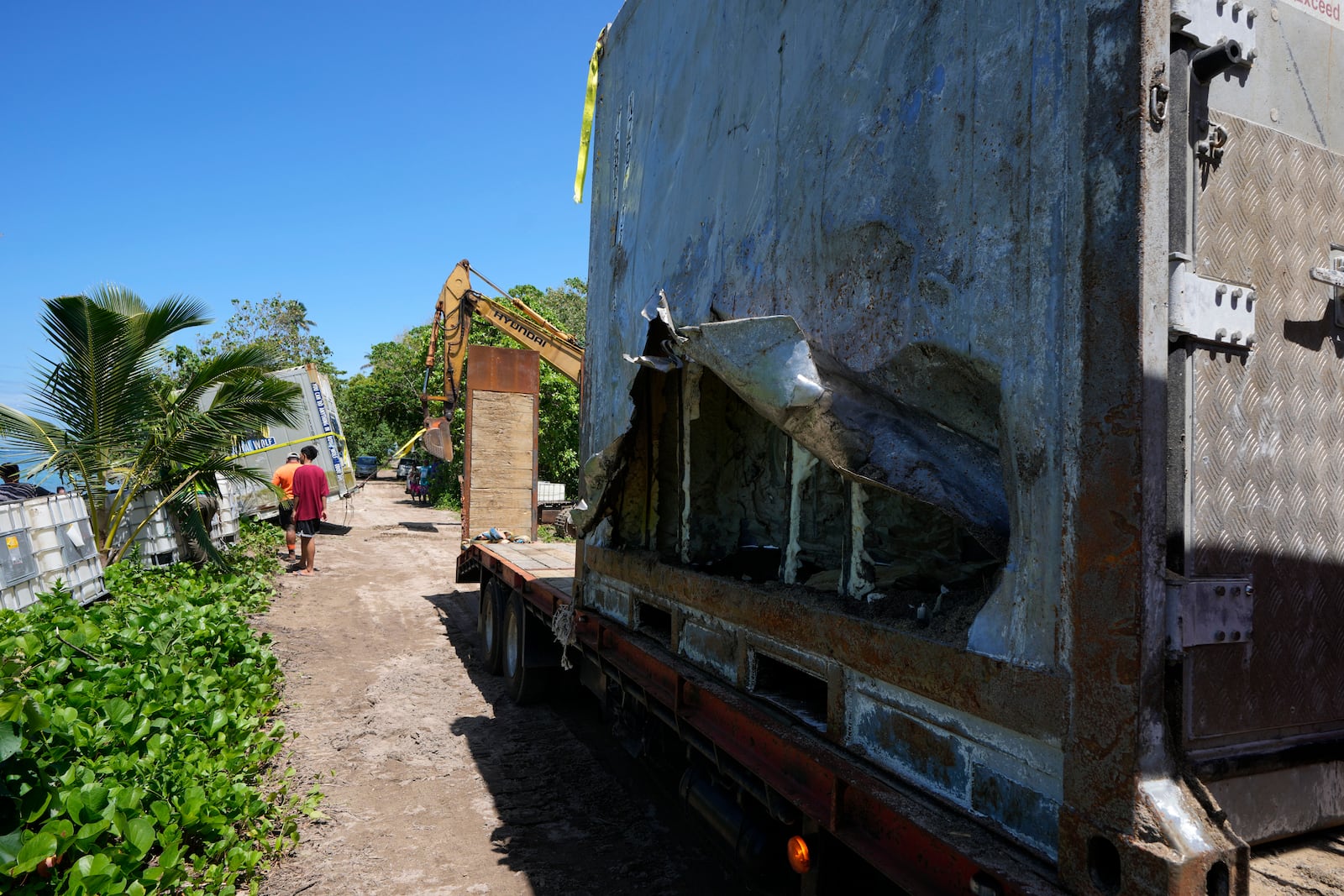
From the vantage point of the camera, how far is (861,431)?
7.53ft

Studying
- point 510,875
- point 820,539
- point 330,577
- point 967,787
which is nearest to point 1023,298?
→ point 967,787

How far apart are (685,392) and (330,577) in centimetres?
1040

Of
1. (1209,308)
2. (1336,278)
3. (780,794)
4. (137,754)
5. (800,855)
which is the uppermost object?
(1336,278)

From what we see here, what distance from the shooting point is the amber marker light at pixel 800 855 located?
96.2 inches

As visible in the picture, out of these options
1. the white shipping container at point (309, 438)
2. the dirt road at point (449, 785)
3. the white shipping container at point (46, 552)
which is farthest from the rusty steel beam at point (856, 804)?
the white shipping container at point (309, 438)

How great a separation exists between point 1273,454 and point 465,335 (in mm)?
16070

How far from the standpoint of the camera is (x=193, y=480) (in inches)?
380

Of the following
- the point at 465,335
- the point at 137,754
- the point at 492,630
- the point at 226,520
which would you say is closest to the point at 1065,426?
the point at 137,754

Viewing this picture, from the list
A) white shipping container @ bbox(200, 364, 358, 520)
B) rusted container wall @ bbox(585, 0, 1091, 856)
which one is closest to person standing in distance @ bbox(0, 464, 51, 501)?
rusted container wall @ bbox(585, 0, 1091, 856)

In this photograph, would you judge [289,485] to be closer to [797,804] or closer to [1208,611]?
[797,804]

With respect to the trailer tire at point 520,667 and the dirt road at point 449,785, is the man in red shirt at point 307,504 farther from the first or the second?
the trailer tire at point 520,667

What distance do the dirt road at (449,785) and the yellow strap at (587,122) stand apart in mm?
3941

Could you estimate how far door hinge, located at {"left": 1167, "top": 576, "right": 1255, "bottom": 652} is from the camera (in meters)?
1.61

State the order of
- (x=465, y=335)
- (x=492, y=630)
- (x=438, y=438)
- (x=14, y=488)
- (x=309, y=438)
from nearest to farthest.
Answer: (x=492, y=630), (x=14, y=488), (x=465, y=335), (x=309, y=438), (x=438, y=438)
